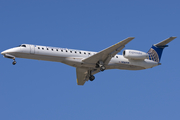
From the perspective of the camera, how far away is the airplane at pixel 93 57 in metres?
27.0

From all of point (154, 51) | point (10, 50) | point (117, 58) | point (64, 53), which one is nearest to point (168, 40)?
point (154, 51)

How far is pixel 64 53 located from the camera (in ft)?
91.0

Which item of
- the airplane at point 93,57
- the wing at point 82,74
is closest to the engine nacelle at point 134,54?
the airplane at point 93,57

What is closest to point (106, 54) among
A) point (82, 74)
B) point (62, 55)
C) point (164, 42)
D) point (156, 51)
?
point (62, 55)

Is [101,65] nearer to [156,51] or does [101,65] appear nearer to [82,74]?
[82,74]

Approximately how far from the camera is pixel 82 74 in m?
31.9

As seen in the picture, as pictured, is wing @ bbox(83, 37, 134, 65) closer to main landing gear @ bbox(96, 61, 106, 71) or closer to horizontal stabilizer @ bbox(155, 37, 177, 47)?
main landing gear @ bbox(96, 61, 106, 71)

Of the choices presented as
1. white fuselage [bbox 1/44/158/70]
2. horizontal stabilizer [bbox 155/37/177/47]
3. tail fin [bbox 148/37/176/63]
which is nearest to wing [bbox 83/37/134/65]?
white fuselage [bbox 1/44/158/70]

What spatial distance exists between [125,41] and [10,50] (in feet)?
33.3

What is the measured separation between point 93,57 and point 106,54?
1.27 m

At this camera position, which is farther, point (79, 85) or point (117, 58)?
point (79, 85)

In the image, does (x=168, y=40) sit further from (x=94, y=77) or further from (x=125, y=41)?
(x=94, y=77)

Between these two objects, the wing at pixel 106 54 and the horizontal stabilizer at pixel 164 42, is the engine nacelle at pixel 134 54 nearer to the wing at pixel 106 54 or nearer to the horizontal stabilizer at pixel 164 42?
the wing at pixel 106 54

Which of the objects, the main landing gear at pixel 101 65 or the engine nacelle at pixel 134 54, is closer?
the main landing gear at pixel 101 65
